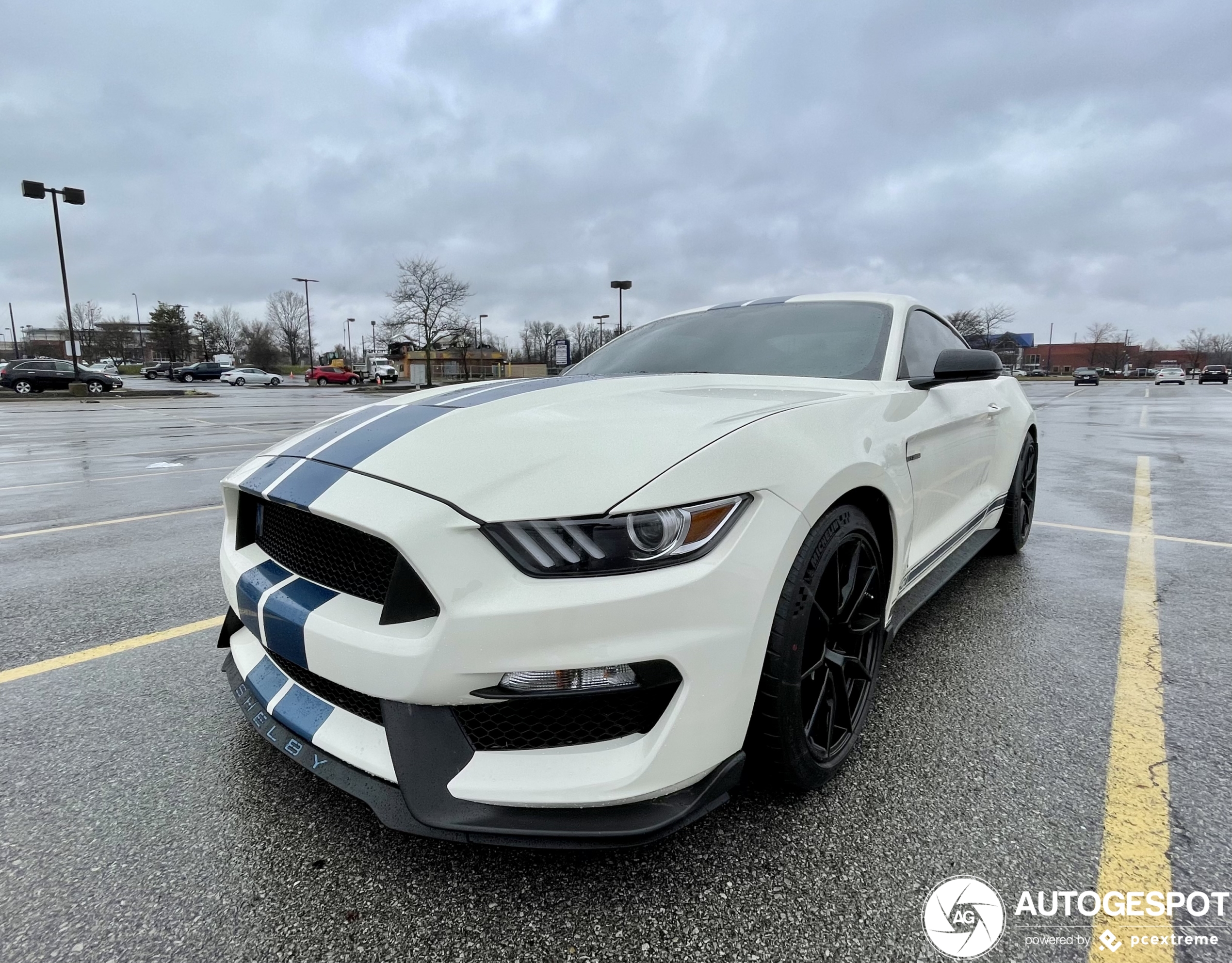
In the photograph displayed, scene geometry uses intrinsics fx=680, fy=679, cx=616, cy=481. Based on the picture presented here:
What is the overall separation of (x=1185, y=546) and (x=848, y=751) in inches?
150

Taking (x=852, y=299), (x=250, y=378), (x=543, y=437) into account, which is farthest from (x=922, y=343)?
(x=250, y=378)

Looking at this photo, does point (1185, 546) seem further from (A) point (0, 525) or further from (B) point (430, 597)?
(A) point (0, 525)

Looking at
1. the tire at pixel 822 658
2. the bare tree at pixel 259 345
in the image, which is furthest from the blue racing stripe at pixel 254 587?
the bare tree at pixel 259 345

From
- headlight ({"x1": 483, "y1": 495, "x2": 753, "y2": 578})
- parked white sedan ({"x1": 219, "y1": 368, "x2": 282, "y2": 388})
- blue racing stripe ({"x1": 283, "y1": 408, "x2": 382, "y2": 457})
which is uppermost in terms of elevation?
blue racing stripe ({"x1": 283, "y1": 408, "x2": 382, "y2": 457})

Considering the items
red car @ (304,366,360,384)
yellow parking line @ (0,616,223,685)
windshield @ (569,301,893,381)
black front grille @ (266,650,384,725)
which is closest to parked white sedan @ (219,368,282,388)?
red car @ (304,366,360,384)

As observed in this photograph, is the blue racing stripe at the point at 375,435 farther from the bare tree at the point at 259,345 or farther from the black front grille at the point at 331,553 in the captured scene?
the bare tree at the point at 259,345

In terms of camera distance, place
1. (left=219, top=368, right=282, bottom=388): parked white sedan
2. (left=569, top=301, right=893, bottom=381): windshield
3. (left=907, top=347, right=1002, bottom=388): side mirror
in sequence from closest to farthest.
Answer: (left=907, top=347, right=1002, bottom=388): side mirror → (left=569, top=301, right=893, bottom=381): windshield → (left=219, top=368, right=282, bottom=388): parked white sedan

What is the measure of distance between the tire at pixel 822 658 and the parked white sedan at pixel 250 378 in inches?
2073

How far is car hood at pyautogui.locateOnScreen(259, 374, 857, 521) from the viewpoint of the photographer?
146 cm

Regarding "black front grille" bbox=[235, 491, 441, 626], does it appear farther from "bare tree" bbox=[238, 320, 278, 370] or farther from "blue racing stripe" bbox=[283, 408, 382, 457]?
"bare tree" bbox=[238, 320, 278, 370]

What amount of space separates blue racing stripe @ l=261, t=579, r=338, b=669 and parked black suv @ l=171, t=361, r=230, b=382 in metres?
62.3

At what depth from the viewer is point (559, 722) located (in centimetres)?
143

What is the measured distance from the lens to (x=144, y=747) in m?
2.09

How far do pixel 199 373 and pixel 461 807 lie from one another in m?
63.6
